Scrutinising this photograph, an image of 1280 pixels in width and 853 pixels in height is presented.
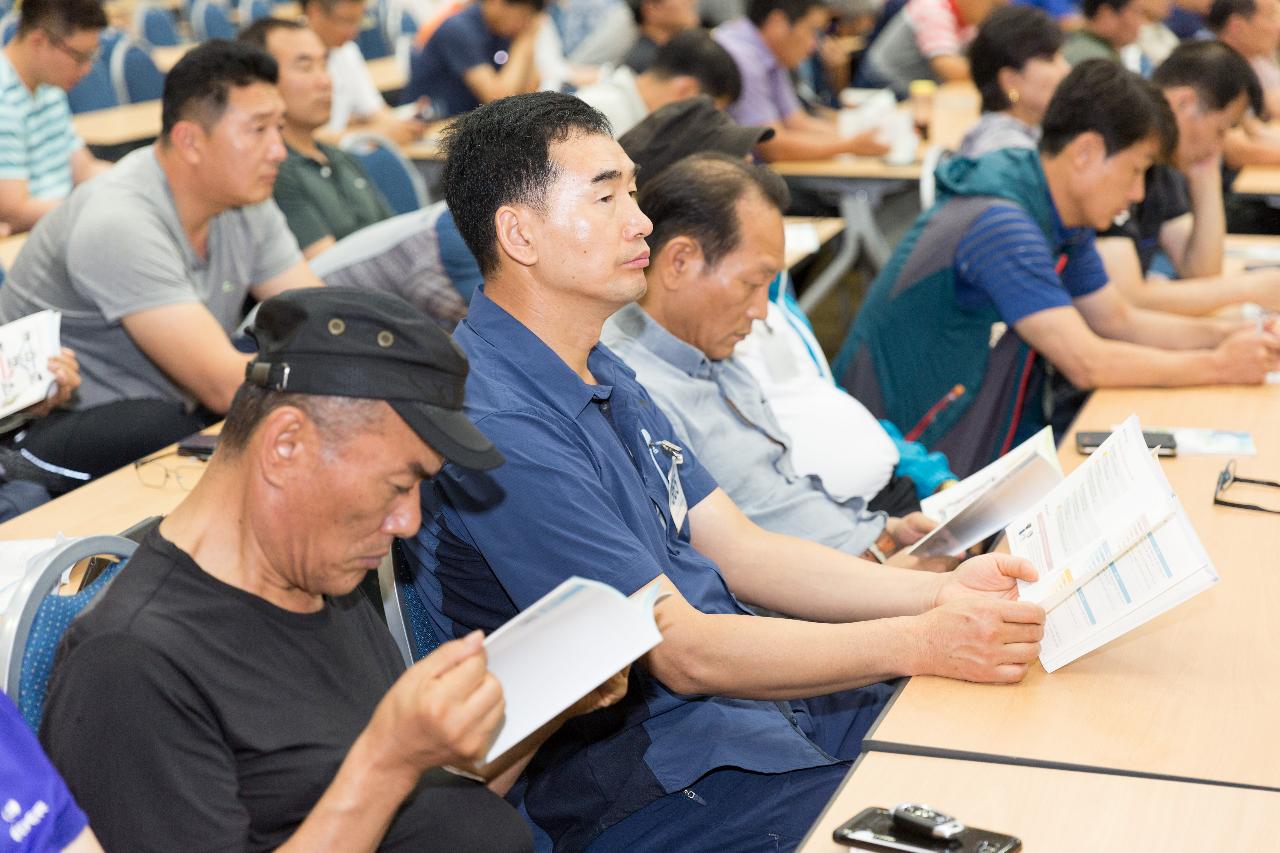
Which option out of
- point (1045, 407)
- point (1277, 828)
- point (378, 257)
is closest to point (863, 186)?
point (1045, 407)

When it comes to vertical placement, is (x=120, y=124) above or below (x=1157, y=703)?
above

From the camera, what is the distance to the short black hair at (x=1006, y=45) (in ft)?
15.0

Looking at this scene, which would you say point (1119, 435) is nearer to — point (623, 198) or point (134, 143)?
point (623, 198)

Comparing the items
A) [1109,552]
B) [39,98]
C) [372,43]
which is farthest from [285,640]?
[372,43]

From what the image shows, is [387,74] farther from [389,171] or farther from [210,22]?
[389,171]

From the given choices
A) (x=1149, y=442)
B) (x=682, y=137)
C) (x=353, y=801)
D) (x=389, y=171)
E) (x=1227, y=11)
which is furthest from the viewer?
(x=1227, y=11)

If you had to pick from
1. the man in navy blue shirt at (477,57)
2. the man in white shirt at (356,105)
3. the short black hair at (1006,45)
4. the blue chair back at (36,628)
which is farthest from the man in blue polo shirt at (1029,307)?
the man in navy blue shirt at (477,57)

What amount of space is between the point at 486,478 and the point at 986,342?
6.15 feet

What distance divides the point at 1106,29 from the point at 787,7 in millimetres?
1351

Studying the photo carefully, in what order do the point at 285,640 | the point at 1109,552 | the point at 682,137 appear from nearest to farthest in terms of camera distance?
the point at 285,640 → the point at 1109,552 → the point at 682,137

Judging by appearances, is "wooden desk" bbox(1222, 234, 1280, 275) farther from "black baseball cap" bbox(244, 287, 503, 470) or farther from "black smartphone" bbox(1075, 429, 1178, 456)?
"black baseball cap" bbox(244, 287, 503, 470)

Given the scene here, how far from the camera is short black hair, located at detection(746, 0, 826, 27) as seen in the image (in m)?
5.74

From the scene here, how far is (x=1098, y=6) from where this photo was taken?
18.9 feet

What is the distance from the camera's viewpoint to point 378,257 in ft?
10.6
